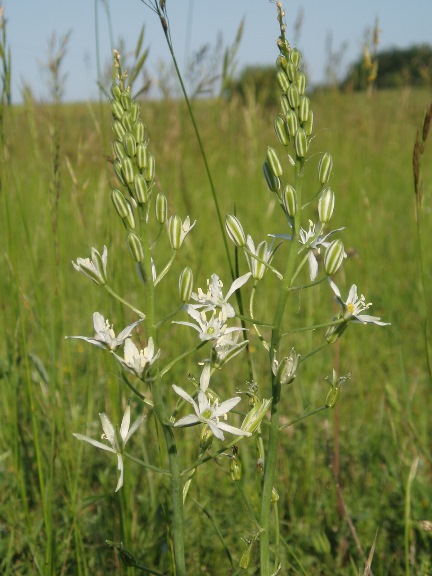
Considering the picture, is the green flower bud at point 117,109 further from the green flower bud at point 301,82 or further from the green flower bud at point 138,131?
the green flower bud at point 301,82

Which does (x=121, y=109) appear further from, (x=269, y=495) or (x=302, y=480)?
(x=302, y=480)

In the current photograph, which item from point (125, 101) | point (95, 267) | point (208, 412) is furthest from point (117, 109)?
point (208, 412)

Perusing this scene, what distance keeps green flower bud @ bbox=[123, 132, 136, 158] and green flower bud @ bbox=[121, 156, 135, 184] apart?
0.04ft

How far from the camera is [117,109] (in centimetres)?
109

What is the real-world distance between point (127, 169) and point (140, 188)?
39 mm

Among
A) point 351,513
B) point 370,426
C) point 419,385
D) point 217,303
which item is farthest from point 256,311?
point 217,303

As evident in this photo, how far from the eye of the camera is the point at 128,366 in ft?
3.39

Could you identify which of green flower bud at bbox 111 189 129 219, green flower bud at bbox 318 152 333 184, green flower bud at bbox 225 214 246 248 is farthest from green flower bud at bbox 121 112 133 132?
green flower bud at bbox 318 152 333 184

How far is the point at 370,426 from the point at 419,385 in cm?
69

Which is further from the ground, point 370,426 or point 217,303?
point 217,303

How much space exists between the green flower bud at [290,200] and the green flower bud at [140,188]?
242 millimetres

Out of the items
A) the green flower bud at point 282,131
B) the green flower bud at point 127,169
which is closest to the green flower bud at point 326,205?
the green flower bud at point 282,131

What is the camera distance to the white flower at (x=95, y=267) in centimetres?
110

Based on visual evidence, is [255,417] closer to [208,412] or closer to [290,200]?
[208,412]
